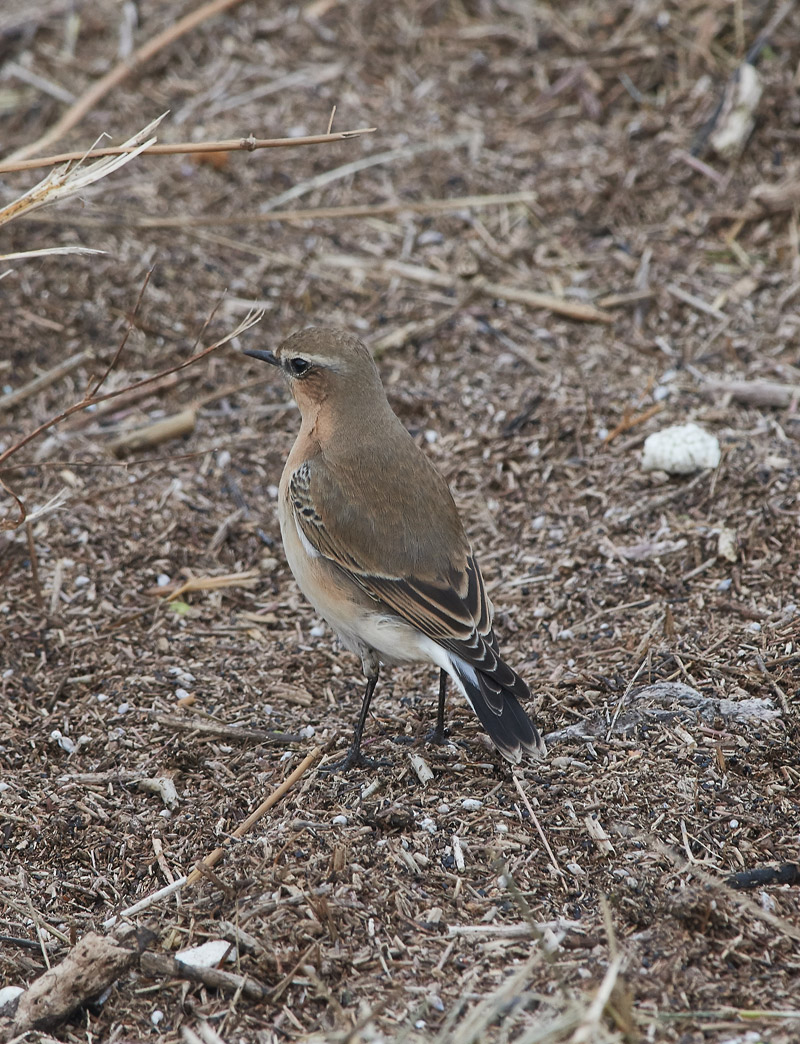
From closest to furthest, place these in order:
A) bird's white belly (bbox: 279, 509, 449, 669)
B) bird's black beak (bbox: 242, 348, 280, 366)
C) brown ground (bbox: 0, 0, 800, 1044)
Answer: brown ground (bbox: 0, 0, 800, 1044), bird's white belly (bbox: 279, 509, 449, 669), bird's black beak (bbox: 242, 348, 280, 366)

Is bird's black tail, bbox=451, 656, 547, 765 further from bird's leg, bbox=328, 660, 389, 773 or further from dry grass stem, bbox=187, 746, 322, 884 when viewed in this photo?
dry grass stem, bbox=187, 746, 322, 884

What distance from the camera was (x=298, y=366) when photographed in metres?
5.43

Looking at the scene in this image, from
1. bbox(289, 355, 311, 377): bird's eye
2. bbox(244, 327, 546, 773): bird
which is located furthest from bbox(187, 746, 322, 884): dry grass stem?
bbox(289, 355, 311, 377): bird's eye

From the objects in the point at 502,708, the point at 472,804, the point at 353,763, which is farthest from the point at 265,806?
the point at 502,708

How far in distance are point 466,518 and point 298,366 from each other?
139 centimetres

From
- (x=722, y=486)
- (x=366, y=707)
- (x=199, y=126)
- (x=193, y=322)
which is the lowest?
(x=722, y=486)

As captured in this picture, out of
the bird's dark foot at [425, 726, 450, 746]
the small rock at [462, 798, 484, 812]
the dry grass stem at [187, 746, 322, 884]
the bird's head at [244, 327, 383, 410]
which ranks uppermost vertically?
the bird's head at [244, 327, 383, 410]

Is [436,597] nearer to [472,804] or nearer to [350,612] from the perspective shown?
[350,612]

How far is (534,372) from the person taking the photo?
704 cm

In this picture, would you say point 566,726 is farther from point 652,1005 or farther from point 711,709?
point 652,1005

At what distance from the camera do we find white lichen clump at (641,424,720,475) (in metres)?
6.03

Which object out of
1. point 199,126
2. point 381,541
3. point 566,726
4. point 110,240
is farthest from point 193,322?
point 566,726

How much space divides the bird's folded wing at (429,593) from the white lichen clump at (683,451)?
63.6 inches

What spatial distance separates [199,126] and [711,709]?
6.25 m
